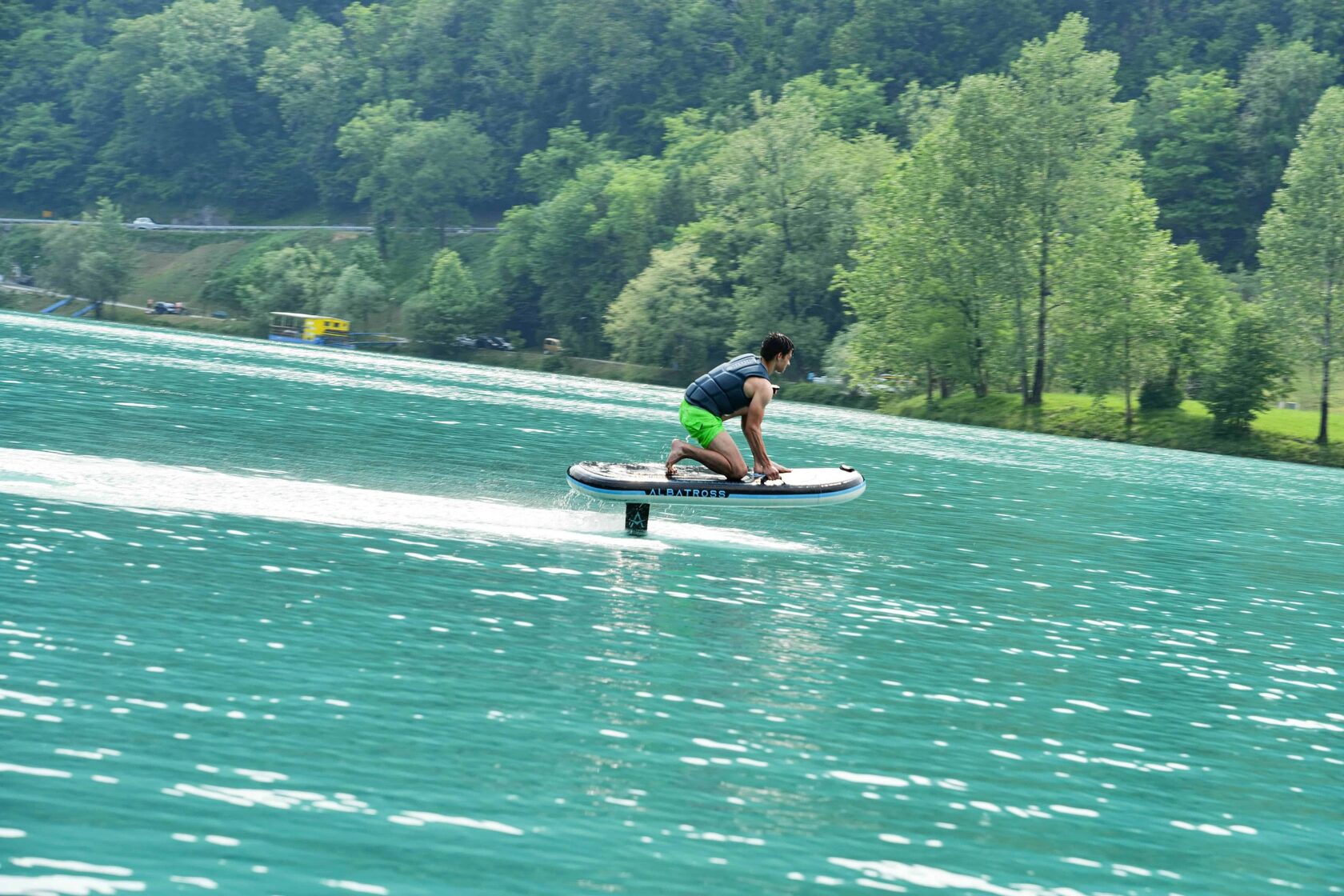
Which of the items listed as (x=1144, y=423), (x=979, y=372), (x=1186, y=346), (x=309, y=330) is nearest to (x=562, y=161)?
(x=309, y=330)

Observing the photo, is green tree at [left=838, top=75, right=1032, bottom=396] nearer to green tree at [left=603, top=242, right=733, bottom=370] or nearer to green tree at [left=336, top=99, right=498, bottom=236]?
green tree at [left=603, top=242, right=733, bottom=370]

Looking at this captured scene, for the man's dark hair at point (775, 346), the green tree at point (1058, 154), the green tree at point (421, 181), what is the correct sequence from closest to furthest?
the man's dark hair at point (775, 346), the green tree at point (1058, 154), the green tree at point (421, 181)

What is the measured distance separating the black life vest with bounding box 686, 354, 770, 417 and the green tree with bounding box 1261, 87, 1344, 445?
69.0 meters

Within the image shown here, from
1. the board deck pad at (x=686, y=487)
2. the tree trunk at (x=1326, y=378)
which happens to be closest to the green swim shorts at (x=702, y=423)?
the board deck pad at (x=686, y=487)

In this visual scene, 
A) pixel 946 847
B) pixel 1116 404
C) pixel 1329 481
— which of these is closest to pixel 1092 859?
pixel 946 847

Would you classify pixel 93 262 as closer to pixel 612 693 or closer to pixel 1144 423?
pixel 1144 423

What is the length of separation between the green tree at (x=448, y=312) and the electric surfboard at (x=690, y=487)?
125 m

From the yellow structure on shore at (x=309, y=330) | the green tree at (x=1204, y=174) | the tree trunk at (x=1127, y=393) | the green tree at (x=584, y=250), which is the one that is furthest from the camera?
the yellow structure on shore at (x=309, y=330)

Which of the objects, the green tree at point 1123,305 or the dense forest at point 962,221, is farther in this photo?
the dense forest at point 962,221

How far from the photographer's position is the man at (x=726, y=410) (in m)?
25.5

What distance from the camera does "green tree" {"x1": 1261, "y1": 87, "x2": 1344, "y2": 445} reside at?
8638 centimetres

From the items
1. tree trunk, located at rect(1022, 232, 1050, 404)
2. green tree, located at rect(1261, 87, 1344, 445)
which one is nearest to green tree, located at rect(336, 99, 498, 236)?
tree trunk, located at rect(1022, 232, 1050, 404)

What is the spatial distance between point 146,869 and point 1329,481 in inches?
2627

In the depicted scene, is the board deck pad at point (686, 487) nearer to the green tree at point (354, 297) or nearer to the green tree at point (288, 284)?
the green tree at point (354, 297)
